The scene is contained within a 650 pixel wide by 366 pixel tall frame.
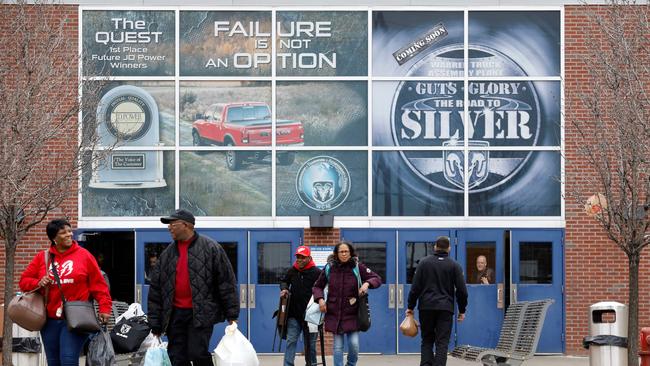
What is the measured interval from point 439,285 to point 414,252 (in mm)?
6314

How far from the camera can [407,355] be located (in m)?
20.9

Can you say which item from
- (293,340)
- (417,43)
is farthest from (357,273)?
(417,43)

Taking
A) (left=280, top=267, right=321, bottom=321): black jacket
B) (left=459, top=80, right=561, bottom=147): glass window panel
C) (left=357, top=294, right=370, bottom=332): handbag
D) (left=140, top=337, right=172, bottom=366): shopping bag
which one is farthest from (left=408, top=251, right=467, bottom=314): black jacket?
(left=459, top=80, right=561, bottom=147): glass window panel

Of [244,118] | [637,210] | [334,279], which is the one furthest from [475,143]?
[334,279]

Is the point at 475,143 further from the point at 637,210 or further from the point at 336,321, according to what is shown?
the point at 336,321

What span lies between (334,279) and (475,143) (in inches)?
257

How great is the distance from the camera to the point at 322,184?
2105 centimetres

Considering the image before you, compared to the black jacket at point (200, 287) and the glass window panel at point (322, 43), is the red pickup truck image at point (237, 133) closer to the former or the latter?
the glass window panel at point (322, 43)

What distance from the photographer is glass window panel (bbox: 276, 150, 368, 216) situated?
2106 cm

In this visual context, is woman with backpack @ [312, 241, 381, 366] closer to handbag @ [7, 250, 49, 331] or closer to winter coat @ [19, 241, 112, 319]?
winter coat @ [19, 241, 112, 319]

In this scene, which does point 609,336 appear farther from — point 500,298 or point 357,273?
point 500,298

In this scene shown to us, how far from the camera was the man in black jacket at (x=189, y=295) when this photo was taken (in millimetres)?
11266

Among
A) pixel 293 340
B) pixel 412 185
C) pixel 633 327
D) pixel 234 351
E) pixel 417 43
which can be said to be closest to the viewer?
pixel 234 351

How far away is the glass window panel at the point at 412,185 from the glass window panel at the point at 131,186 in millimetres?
3264
